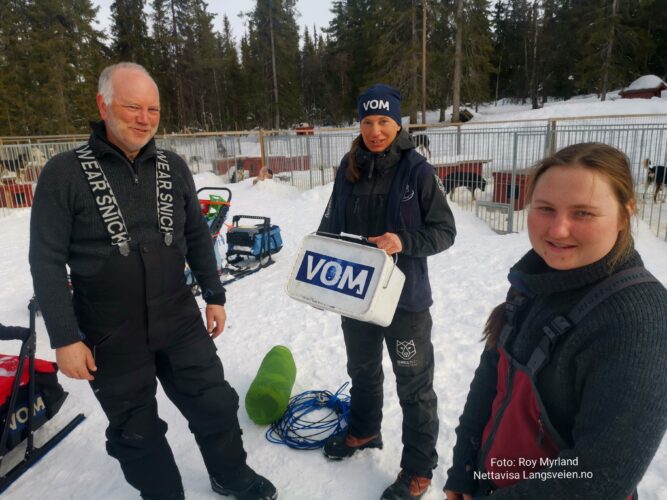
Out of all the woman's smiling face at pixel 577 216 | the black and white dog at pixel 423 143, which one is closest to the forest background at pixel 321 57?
the black and white dog at pixel 423 143

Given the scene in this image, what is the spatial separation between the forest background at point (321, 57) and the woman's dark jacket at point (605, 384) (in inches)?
1172

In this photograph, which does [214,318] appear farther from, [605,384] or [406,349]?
[605,384]

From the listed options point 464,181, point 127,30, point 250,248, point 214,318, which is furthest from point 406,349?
point 127,30

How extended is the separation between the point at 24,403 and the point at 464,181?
10324 mm

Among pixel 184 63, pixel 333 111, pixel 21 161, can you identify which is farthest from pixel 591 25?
pixel 21 161

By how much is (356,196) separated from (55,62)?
3722 centimetres

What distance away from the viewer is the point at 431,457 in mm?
2457

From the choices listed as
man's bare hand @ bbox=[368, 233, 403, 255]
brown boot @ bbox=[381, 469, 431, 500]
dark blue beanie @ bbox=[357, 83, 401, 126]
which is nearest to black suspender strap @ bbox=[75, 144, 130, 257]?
man's bare hand @ bbox=[368, 233, 403, 255]

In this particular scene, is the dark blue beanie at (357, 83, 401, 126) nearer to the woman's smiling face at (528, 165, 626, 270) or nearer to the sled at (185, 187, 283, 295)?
the woman's smiling face at (528, 165, 626, 270)

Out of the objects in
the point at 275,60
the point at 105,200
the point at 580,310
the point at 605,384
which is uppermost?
the point at 275,60

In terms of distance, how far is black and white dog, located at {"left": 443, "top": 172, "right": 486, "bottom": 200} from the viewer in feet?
36.4

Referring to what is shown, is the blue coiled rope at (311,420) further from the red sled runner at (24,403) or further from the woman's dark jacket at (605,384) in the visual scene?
the woman's dark jacket at (605,384)

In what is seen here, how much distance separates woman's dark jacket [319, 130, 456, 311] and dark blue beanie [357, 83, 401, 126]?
128 millimetres

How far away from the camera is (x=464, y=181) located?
36.8 feet
